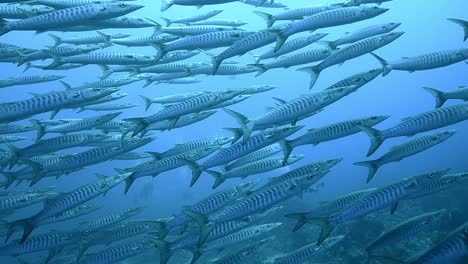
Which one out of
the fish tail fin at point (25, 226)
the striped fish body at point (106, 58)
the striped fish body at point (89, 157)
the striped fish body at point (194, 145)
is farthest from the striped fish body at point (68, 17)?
the fish tail fin at point (25, 226)

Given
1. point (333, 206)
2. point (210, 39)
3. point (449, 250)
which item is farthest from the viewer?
point (210, 39)

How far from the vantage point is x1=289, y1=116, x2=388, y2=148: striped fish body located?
5.46 metres

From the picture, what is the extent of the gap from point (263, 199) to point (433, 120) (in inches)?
96.2

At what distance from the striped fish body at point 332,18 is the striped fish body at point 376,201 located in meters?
2.42

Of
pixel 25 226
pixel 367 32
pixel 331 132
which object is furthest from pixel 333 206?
pixel 25 226

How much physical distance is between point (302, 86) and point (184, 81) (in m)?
99.0

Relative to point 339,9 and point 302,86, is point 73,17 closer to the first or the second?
point 339,9

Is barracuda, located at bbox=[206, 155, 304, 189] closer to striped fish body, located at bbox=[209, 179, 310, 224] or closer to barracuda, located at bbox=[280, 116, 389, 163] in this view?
barracuda, located at bbox=[280, 116, 389, 163]

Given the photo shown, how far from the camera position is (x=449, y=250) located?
141 inches

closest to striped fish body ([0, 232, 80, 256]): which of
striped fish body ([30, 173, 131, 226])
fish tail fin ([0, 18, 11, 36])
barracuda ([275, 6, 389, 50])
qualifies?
striped fish body ([30, 173, 131, 226])

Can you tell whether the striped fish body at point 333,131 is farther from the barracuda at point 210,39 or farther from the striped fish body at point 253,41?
the barracuda at point 210,39

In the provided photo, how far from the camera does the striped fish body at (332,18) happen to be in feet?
17.7

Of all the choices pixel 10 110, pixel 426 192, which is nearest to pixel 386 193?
pixel 426 192

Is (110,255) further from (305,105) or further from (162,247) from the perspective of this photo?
(305,105)
